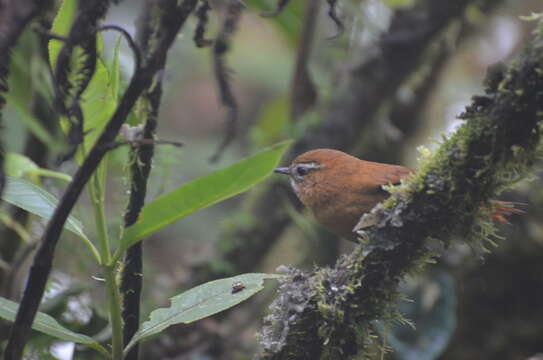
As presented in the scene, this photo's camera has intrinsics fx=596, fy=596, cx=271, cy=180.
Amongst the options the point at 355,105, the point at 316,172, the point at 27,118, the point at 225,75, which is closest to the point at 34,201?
the point at 225,75

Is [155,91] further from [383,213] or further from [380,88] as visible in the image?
[380,88]

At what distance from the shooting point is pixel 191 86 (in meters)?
7.07

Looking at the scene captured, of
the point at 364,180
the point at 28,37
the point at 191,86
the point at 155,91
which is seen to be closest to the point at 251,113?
the point at 191,86

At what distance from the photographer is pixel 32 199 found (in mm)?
1470

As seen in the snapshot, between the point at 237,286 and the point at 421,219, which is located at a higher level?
the point at 421,219

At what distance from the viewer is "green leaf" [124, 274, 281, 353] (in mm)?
1459

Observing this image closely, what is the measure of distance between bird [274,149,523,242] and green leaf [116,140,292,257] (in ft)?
3.44

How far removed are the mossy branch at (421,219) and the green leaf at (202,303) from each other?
0.52 ft

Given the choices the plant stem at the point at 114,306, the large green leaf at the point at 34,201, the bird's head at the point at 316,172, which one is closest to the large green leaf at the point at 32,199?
the large green leaf at the point at 34,201

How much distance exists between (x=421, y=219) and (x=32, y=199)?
96 cm

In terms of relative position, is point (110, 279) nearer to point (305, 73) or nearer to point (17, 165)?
point (17, 165)

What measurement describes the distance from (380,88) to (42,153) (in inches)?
82.1

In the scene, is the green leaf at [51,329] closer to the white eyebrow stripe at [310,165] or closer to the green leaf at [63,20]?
the green leaf at [63,20]

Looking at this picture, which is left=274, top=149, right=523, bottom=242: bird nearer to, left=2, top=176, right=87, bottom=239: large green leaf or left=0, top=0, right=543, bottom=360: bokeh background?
left=0, top=0, right=543, bottom=360: bokeh background
